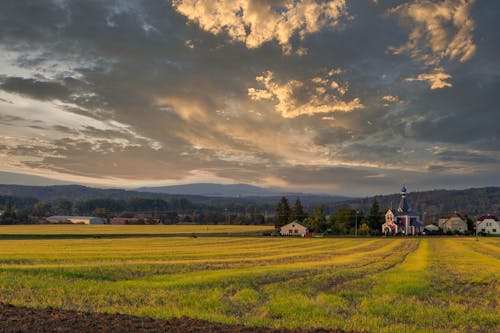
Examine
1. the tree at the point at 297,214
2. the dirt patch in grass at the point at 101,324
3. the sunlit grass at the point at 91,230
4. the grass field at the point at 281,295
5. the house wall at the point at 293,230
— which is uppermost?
the tree at the point at 297,214

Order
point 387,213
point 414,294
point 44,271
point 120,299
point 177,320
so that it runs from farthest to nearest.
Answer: point 387,213 < point 44,271 < point 414,294 < point 120,299 < point 177,320

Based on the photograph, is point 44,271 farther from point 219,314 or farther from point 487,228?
point 487,228

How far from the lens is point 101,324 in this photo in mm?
14414

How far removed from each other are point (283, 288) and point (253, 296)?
309 centimetres

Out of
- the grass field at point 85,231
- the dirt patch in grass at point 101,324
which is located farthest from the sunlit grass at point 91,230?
the dirt patch in grass at point 101,324

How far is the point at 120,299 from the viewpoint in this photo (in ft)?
66.3

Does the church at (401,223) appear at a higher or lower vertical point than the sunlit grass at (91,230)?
higher

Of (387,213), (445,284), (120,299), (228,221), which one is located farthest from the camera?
(228,221)

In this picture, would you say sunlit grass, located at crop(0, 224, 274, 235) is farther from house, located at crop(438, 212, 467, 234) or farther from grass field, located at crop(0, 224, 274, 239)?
house, located at crop(438, 212, 467, 234)

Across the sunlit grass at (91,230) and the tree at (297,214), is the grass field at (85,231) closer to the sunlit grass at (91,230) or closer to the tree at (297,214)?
the sunlit grass at (91,230)

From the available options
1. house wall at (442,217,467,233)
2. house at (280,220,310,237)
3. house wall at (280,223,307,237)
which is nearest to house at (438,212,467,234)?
house wall at (442,217,467,233)

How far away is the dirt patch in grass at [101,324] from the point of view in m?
13.8

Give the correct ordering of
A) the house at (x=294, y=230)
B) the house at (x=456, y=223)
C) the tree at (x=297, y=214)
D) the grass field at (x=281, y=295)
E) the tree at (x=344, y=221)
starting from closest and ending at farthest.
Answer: the grass field at (x=281, y=295)
the house at (x=294, y=230)
the tree at (x=344, y=221)
the tree at (x=297, y=214)
the house at (x=456, y=223)

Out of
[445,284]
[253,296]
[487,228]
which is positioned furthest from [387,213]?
[253,296]
